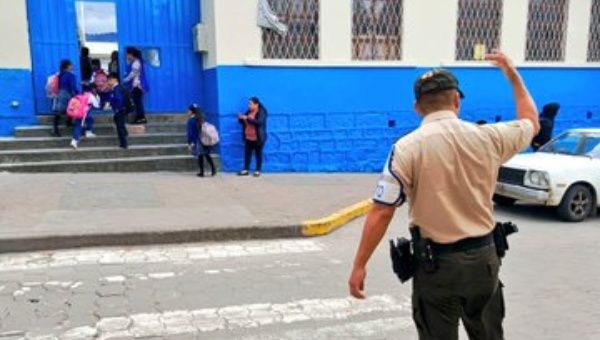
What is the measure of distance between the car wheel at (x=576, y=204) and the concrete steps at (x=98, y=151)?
6208mm

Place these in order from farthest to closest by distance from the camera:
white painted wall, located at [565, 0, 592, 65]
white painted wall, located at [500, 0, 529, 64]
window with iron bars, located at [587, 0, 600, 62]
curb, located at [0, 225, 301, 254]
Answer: window with iron bars, located at [587, 0, 600, 62]
white painted wall, located at [565, 0, 592, 65]
white painted wall, located at [500, 0, 529, 64]
curb, located at [0, 225, 301, 254]

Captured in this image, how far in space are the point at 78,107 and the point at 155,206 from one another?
12.3 ft

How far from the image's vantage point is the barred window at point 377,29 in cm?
1230

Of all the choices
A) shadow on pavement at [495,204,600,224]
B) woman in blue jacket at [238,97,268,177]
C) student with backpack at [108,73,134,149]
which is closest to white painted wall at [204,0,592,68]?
woman in blue jacket at [238,97,268,177]

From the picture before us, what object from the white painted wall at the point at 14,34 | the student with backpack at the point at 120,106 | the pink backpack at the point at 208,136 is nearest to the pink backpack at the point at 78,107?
the student with backpack at the point at 120,106

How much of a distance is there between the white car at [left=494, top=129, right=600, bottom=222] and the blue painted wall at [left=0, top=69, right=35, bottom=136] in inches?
337

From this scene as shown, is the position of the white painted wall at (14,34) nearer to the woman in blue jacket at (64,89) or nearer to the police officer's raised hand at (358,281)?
the woman in blue jacket at (64,89)

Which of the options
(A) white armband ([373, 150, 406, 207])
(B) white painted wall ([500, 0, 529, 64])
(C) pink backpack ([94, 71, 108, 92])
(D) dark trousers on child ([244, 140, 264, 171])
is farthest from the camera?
(B) white painted wall ([500, 0, 529, 64])

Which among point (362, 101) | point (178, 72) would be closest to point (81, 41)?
point (178, 72)

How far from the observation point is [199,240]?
692cm

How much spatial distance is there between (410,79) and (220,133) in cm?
430

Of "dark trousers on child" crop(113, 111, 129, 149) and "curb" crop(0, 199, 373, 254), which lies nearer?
"curb" crop(0, 199, 373, 254)

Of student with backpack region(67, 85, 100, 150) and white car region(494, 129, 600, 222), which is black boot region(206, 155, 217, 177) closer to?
student with backpack region(67, 85, 100, 150)

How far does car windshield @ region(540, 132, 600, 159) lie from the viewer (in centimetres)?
915
